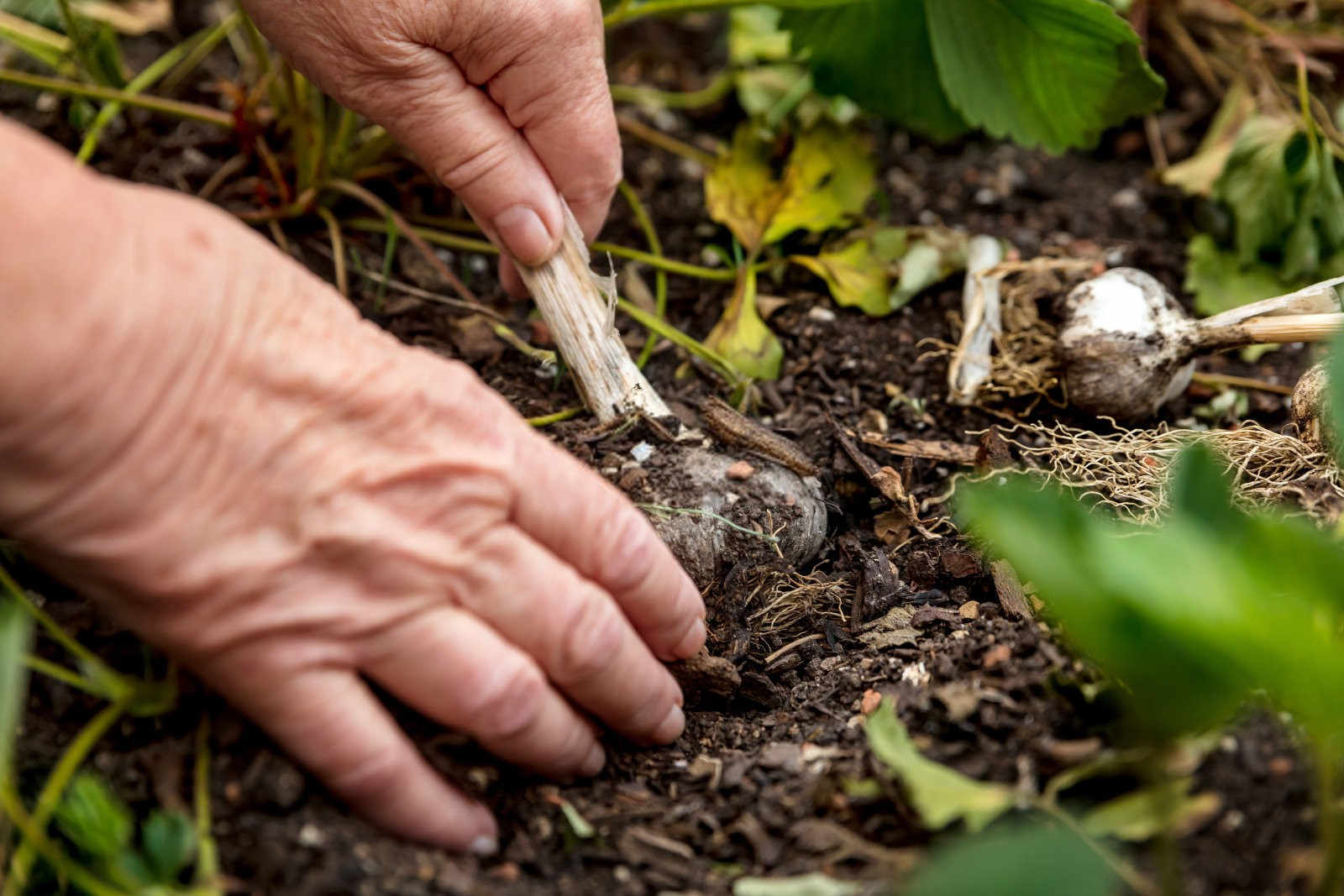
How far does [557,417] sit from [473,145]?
341mm

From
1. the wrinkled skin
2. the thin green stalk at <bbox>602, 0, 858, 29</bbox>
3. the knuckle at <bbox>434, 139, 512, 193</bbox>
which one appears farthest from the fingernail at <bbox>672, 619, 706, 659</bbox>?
the thin green stalk at <bbox>602, 0, 858, 29</bbox>

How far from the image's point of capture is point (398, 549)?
2.80 feet

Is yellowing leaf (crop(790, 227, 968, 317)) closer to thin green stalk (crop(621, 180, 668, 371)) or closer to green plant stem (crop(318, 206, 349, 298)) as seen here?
thin green stalk (crop(621, 180, 668, 371))

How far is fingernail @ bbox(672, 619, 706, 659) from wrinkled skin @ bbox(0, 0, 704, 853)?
1cm

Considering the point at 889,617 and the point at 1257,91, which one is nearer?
the point at 889,617

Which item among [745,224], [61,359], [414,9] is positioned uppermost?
[414,9]

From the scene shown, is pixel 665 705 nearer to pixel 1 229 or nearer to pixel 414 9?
pixel 1 229

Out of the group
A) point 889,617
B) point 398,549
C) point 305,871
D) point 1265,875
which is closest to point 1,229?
point 398,549

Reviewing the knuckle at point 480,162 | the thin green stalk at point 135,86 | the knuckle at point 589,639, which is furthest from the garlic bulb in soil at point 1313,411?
the thin green stalk at point 135,86

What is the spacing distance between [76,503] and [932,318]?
1.20m

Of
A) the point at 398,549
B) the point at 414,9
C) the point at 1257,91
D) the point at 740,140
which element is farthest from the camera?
the point at 1257,91

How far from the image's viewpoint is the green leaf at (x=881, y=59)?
1.52 meters

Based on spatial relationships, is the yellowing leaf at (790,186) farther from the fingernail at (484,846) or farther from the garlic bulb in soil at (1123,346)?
the fingernail at (484,846)

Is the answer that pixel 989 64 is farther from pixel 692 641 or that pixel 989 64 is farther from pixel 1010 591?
pixel 692 641
